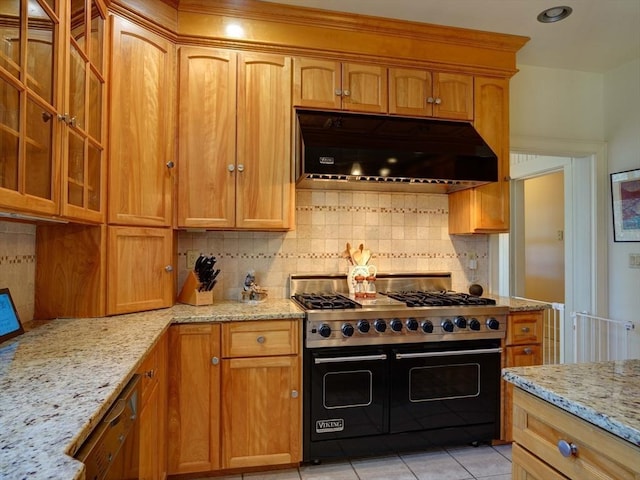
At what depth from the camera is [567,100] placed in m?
3.22

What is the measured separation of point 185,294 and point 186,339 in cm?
45

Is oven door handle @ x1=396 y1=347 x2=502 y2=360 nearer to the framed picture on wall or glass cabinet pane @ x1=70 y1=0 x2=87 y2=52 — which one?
the framed picture on wall

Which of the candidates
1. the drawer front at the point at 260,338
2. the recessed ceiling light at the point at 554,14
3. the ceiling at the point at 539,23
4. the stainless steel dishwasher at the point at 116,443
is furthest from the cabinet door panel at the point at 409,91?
the stainless steel dishwasher at the point at 116,443

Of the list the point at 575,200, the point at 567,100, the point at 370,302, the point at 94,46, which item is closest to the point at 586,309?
the point at 575,200

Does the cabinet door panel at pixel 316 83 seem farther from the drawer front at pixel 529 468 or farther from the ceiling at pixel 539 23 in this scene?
the drawer front at pixel 529 468

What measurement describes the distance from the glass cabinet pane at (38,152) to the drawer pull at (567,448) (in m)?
1.71

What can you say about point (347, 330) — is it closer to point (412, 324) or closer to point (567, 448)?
point (412, 324)

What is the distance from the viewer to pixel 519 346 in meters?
2.49

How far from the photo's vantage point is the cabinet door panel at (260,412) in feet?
7.09

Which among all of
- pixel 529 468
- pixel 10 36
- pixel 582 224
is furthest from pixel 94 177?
pixel 582 224

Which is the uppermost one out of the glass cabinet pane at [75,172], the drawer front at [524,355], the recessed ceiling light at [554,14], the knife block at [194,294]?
the recessed ceiling light at [554,14]

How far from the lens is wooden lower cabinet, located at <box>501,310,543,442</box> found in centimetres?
246

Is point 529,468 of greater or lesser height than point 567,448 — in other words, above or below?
below

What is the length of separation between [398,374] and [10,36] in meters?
2.26
